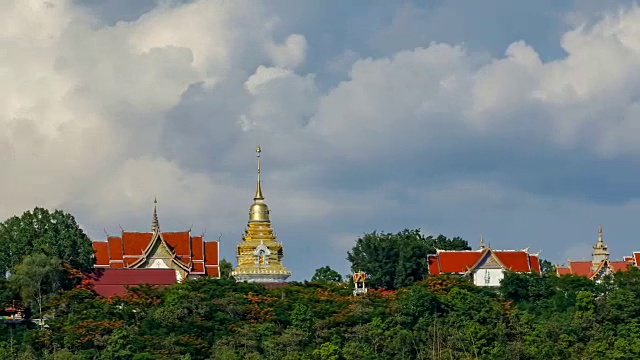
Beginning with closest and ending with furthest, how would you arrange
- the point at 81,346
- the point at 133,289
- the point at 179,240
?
the point at 81,346
the point at 133,289
the point at 179,240

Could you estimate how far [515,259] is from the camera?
6109cm

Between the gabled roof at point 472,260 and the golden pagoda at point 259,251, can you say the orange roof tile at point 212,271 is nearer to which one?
the golden pagoda at point 259,251

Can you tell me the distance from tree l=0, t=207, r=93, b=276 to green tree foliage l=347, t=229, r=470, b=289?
10488 mm

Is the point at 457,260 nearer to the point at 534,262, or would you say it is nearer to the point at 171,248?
the point at 534,262

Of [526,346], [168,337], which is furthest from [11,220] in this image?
[526,346]

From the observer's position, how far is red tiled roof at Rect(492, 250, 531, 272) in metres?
60.6

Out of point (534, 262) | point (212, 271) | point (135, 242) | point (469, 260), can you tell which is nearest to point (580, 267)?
point (534, 262)

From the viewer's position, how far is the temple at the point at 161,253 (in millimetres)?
61469

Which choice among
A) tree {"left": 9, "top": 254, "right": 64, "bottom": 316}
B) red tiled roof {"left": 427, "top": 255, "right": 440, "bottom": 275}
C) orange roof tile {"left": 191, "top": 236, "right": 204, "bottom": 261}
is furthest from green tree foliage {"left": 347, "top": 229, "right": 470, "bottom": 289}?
tree {"left": 9, "top": 254, "right": 64, "bottom": 316}

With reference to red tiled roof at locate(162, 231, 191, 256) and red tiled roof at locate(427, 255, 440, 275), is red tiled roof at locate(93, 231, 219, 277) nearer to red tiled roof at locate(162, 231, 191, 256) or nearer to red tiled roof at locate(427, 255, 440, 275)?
red tiled roof at locate(162, 231, 191, 256)

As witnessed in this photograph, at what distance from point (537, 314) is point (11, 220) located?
18.1 meters

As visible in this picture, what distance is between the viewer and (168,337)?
49.8 meters

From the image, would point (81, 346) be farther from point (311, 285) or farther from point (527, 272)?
point (527, 272)

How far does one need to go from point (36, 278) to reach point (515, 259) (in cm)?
1853
